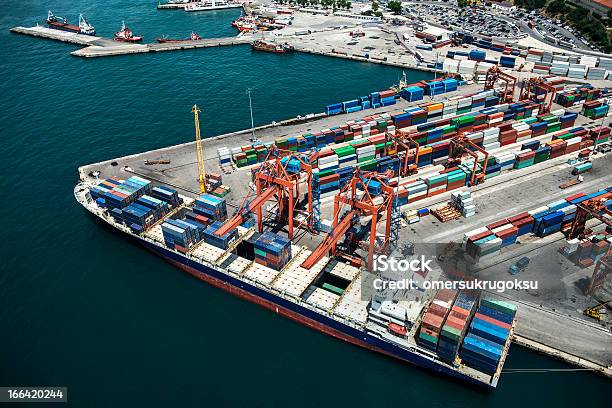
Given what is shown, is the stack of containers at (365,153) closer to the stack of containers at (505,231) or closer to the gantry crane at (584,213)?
the stack of containers at (505,231)

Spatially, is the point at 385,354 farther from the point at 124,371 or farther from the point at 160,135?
the point at 160,135

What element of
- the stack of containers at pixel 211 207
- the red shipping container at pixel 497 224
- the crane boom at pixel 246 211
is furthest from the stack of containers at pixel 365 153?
the stack of containers at pixel 211 207

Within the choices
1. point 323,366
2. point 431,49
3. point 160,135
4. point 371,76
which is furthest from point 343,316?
point 431,49

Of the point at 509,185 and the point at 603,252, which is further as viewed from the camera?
the point at 509,185

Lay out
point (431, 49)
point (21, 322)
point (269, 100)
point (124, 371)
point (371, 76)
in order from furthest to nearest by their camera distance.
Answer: point (431, 49) < point (371, 76) < point (269, 100) < point (21, 322) < point (124, 371)

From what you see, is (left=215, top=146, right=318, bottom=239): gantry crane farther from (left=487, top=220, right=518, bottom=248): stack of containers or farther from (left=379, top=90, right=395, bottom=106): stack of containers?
(left=379, top=90, right=395, bottom=106): stack of containers

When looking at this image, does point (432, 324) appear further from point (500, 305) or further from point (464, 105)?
point (464, 105)
